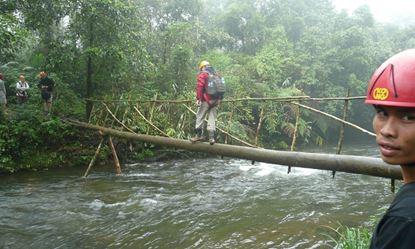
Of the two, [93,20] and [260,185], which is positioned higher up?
[93,20]

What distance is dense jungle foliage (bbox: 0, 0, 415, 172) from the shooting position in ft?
39.5

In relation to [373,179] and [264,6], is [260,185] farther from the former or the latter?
[264,6]

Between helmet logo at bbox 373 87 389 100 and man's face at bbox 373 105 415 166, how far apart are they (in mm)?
35

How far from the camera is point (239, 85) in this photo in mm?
17625

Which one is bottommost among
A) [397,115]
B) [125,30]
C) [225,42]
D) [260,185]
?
[260,185]

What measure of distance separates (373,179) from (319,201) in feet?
11.1

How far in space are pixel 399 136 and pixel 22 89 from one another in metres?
13.4

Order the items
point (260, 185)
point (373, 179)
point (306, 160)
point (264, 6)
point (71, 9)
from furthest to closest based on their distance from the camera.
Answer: point (264, 6)
point (71, 9)
point (373, 179)
point (260, 185)
point (306, 160)

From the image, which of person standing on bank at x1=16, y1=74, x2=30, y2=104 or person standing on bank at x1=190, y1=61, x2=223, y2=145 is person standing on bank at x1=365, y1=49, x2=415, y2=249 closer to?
person standing on bank at x1=190, y1=61, x2=223, y2=145

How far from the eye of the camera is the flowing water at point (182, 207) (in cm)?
632

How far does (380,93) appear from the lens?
116cm

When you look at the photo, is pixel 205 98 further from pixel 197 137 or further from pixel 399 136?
pixel 399 136

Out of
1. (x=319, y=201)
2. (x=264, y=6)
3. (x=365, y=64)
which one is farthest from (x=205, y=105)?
(x=264, y=6)

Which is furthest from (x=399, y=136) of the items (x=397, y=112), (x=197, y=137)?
(x=197, y=137)
